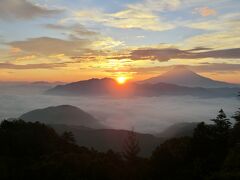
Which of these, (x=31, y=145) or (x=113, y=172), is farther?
(x=31, y=145)

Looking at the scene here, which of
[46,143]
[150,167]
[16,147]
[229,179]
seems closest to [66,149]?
[46,143]

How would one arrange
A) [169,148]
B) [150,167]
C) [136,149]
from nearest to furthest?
[150,167], [169,148], [136,149]

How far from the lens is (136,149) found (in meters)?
58.1

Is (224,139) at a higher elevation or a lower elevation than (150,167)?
higher

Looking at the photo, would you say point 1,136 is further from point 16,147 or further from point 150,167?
point 150,167

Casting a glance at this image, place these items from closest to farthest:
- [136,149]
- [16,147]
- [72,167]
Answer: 1. [72,167]
2. [136,149]
3. [16,147]

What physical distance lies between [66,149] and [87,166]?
24562mm

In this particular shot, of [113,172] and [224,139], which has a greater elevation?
[224,139]

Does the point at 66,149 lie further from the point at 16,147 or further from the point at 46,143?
the point at 16,147

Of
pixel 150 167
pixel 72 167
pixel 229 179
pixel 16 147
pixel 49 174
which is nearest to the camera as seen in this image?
pixel 229 179

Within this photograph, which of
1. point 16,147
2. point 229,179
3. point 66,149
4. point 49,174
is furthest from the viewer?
point 66,149

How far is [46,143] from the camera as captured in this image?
69.6 m

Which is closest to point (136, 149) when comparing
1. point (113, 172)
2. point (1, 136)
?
point (113, 172)

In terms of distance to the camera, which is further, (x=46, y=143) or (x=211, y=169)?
(x=46, y=143)
